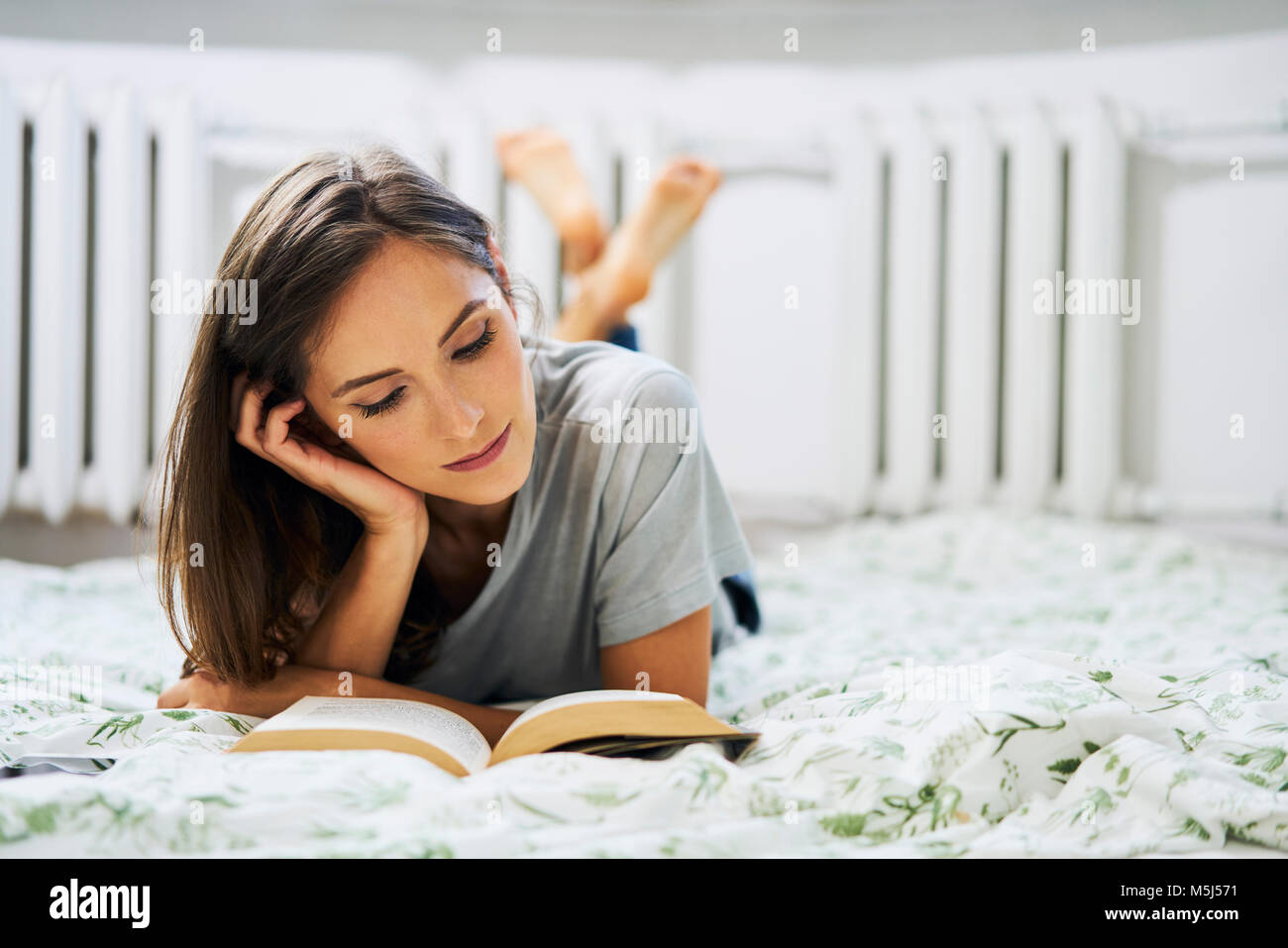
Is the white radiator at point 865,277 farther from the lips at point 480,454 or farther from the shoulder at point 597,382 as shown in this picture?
the lips at point 480,454

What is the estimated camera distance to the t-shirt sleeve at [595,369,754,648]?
83cm

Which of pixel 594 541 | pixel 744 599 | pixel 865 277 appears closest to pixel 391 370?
pixel 594 541

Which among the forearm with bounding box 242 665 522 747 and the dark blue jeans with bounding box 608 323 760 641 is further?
the dark blue jeans with bounding box 608 323 760 641

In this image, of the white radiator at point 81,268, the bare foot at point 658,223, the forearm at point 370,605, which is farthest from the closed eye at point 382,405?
the white radiator at point 81,268

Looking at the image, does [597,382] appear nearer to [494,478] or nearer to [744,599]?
[494,478]

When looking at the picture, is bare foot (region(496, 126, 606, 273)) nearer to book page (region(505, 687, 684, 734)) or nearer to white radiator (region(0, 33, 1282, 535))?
white radiator (region(0, 33, 1282, 535))

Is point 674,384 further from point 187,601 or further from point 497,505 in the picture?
point 187,601

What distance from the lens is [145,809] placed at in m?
0.50

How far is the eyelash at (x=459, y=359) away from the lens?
741 mm

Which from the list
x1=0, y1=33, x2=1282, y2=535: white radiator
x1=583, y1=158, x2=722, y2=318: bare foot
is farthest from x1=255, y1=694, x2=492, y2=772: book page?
x1=0, y1=33, x2=1282, y2=535: white radiator

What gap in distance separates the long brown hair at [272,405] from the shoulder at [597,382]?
106 millimetres

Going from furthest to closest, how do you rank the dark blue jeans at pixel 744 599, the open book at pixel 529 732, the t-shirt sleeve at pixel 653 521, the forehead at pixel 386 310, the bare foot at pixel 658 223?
the bare foot at pixel 658 223
the dark blue jeans at pixel 744 599
the t-shirt sleeve at pixel 653 521
the forehead at pixel 386 310
the open book at pixel 529 732

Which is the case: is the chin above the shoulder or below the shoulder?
below
